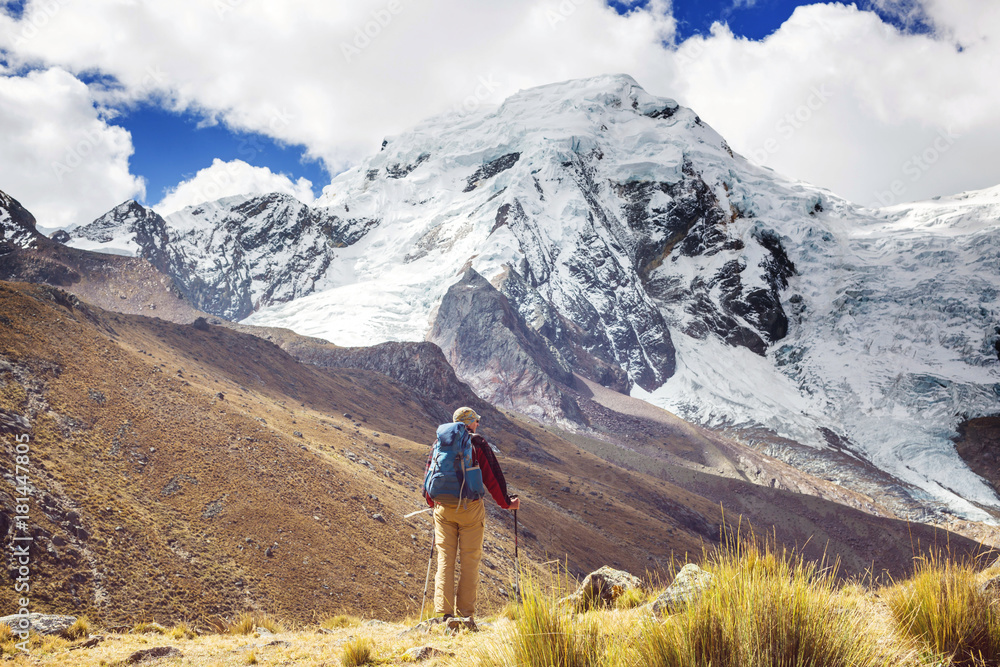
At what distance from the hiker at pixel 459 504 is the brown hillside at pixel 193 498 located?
517cm

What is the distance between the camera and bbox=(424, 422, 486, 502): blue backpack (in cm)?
697

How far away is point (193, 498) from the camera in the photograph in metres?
19.0

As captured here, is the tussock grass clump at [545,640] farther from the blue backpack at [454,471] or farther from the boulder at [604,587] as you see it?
the boulder at [604,587]

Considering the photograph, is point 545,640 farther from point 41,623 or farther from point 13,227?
point 13,227

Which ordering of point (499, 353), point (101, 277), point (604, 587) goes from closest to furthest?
point (604, 587) → point (101, 277) → point (499, 353)

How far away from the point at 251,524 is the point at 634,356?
15938cm

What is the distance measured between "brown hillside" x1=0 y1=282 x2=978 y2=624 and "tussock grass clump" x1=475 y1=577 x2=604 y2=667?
4778 mm

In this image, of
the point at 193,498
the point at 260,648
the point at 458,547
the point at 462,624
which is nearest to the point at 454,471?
the point at 458,547

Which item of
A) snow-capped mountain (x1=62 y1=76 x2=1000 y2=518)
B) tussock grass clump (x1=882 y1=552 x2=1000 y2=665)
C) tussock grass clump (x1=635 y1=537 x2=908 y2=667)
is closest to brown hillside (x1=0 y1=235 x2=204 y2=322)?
snow-capped mountain (x1=62 y1=76 x2=1000 y2=518)

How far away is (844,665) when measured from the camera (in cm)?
324

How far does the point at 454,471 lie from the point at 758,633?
4283 mm

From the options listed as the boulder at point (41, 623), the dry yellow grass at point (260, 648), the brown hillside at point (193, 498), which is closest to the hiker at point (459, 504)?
the dry yellow grass at point (260, 648)

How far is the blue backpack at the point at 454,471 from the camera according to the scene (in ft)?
22.9

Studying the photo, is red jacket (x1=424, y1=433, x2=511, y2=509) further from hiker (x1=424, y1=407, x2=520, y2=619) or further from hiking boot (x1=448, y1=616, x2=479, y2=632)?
hiking boot (x1=448, y1=616, x2=479, y2=632)
